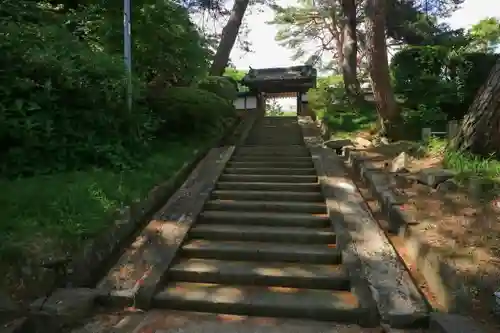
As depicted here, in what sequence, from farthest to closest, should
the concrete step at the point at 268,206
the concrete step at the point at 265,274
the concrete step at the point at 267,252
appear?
the concrete step at the point at 268,206 → the concrete step at the point at 267,252 → the concrete step at the point at 265,274

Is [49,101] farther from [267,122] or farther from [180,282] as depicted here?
[267,122]

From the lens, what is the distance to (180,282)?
3916 millimetres

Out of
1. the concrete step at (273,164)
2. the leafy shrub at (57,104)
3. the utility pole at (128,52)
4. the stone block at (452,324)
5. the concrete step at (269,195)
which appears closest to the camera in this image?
the stone block at (452,324)

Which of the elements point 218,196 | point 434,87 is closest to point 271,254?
point 218,196

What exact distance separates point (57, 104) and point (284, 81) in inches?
637

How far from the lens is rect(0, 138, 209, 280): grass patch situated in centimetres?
335

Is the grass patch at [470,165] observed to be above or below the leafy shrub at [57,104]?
below

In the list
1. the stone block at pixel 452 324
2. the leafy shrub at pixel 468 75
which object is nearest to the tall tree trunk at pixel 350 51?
the leafy shrub at pixel 468 75

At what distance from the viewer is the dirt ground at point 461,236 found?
2760mm

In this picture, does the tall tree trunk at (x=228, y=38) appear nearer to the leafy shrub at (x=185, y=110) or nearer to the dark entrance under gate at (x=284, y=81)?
the leafy shrub at (x=185, y=110)

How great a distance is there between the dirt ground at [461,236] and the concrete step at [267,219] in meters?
0.78

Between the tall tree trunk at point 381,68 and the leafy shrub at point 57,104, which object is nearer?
the leafy shrub at point 57,104

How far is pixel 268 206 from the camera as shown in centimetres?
545

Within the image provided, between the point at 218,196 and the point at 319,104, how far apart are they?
27.4 ft
